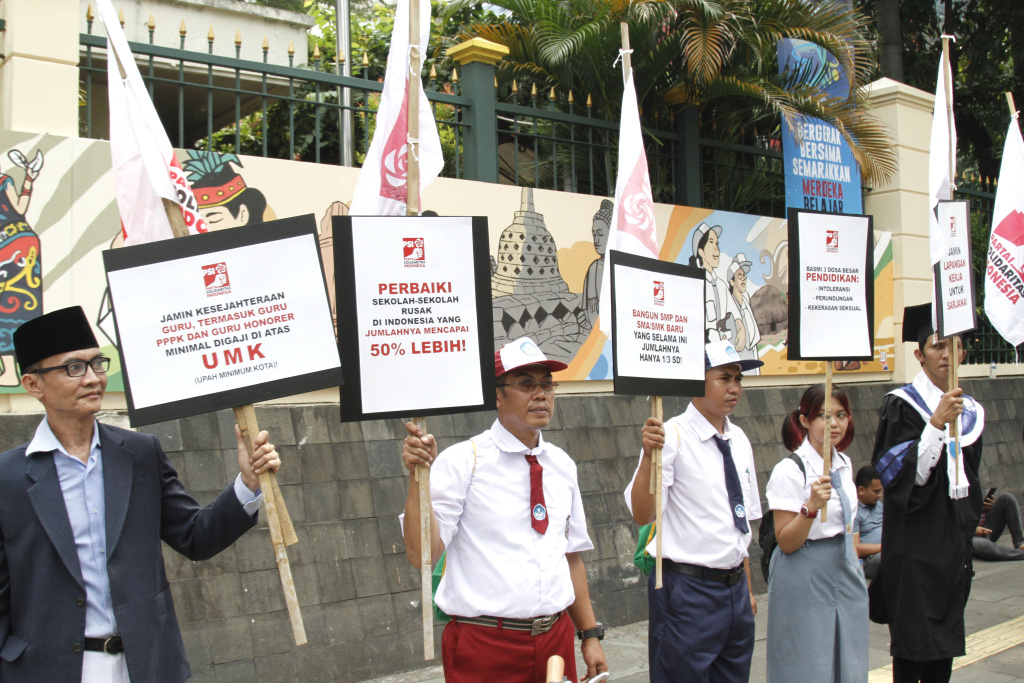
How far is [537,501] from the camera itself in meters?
3.41

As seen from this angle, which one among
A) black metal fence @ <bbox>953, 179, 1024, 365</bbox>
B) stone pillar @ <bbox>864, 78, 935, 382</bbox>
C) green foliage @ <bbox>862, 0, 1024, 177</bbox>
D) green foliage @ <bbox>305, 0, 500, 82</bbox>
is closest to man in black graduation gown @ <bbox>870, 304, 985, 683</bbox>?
green foliage @ <bbox>305, 0, 500, 82</bbox>

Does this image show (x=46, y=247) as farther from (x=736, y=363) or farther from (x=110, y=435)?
(x=736, y=363)

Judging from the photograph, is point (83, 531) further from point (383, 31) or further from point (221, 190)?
point (383, 31)

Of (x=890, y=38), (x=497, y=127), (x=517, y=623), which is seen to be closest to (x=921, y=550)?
(x=517, y=623)

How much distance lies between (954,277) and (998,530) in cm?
614

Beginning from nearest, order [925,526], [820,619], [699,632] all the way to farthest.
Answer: [699,632], [820,619], [925,526]

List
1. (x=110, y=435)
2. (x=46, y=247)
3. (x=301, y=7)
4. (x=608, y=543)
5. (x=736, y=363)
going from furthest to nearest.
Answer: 1. (x=301, y=7)
2. (x=608, y=543)
3. (x=46, y=247)
4. (x=736, y=363)
5. (x=110, y=435)

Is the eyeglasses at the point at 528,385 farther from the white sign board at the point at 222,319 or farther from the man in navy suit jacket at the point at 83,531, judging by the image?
the man in navy suit jacket at the point at 83,531

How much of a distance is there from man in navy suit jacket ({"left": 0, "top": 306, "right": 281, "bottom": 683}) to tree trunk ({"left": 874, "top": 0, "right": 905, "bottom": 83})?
1279 centimetres

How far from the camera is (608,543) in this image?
7168 mm

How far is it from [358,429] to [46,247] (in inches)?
87.1

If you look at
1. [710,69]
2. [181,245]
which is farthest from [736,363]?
[710,69]

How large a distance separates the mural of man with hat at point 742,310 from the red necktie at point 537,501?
229 inches

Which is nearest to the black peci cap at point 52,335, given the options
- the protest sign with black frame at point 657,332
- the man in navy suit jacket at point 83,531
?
the man in navy suit jacket at point 83,531
